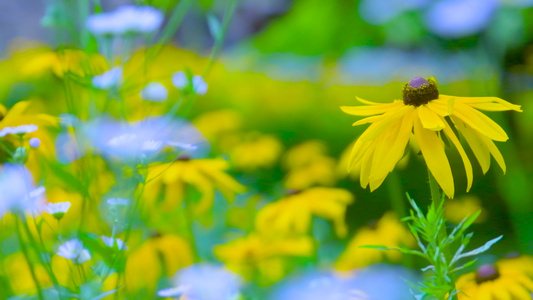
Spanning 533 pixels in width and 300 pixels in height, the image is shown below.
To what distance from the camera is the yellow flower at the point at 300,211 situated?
85 cm

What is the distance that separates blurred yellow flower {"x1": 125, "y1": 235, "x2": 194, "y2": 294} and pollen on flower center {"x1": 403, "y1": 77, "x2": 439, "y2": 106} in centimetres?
38

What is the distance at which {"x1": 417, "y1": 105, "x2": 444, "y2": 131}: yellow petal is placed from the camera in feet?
1.18

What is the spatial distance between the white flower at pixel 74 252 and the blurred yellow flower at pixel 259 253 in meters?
0.33

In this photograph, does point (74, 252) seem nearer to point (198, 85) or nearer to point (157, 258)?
point (198, 85)

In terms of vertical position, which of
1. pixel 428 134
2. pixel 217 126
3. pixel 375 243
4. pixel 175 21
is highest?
pixel 175 21

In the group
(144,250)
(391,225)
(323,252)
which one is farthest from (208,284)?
(323,252)

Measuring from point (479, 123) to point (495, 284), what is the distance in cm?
18

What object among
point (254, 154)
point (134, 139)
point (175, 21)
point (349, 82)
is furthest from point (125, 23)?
point (349, 82)

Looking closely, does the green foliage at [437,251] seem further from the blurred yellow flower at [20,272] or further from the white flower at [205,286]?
the blurred yellow flower at [20,272]

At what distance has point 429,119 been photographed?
0.38 meters

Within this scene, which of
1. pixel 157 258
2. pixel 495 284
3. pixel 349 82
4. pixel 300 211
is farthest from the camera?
pixel 349 82

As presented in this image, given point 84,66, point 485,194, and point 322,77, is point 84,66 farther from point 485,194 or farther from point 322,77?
point 322,77

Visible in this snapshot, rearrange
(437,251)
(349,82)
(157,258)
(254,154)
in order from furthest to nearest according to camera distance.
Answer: (349,82)
(254,154)
(157,258)
(437,251)

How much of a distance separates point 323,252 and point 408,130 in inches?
32.5
